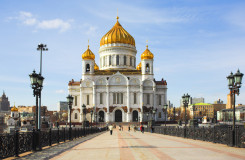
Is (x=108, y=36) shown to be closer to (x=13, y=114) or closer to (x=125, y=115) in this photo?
(x=125, y=115)

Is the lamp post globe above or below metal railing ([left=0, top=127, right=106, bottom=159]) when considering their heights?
above

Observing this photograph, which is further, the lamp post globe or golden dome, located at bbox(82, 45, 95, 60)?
golden dome, located at bbox(82, 45, 95, 60)

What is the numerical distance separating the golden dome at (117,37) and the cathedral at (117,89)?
0.95ft

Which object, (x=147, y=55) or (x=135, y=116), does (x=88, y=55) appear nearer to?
(x=147, y=55)

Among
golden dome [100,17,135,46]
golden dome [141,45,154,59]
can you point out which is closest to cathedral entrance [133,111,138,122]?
golden dome [141,45,154,59]

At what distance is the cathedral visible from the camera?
7656 cm

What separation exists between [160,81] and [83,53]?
74.5 feet

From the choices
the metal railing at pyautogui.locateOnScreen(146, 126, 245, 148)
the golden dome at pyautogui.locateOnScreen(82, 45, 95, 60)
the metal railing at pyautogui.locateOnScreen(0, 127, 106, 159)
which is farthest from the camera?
the golden dome at pyautogui.locateOnScreen(82, 45, 95, 60)

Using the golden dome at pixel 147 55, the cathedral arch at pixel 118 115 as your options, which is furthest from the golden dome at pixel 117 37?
the cathedral arch at pixel 118 115

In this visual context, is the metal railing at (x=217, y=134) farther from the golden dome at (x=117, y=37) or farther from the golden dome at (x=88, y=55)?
the golden dome at (x=117, y=37)

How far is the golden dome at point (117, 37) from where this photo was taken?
83.0 metres

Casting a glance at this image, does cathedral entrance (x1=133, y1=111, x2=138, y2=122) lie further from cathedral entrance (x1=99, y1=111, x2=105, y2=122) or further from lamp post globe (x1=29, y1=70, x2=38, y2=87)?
lamp post globe (x1=29, y1=70, x2=38, y2=87)

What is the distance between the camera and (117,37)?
3268 inches

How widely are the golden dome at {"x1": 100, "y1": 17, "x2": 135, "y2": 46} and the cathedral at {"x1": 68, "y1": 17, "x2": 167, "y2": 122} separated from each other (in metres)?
0.29
